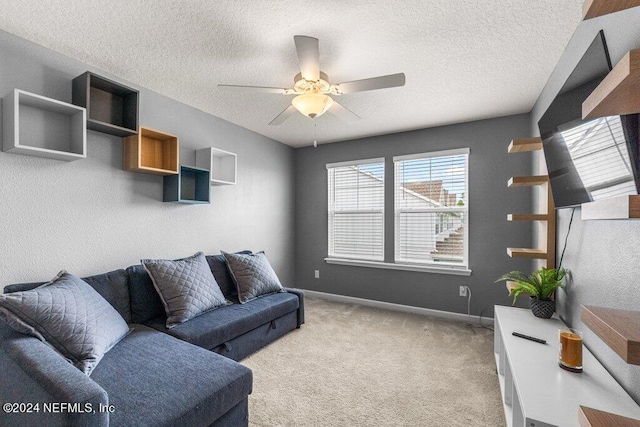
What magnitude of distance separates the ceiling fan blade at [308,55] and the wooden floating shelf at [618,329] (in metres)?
1.66

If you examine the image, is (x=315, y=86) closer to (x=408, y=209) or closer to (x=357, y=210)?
(x=408, y=209)

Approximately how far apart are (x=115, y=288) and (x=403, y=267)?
3141mm

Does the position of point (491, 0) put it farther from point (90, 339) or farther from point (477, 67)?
point (90, 339)

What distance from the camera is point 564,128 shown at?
1.69m

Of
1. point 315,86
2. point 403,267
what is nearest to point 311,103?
point 315,86

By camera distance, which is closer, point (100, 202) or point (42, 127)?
point (42, 127)

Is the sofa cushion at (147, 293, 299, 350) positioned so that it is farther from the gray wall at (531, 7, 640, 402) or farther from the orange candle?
the gray wall at (531, 7, 640, 402)

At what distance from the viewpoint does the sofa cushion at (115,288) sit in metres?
2.16

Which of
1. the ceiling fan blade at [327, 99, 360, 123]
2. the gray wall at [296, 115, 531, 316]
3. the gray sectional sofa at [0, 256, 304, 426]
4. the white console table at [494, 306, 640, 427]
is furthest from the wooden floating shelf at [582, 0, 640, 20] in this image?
the gray wall at [296, 115, 531, 316]

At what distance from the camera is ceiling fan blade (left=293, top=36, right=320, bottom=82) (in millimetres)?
1618

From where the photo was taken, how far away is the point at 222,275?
3.05 meters

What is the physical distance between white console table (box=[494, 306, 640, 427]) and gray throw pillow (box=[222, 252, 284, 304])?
2.16 meters

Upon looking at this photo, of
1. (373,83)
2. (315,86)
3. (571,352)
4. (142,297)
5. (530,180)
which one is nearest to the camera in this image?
(571,352)

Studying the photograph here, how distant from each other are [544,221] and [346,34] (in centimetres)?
225
